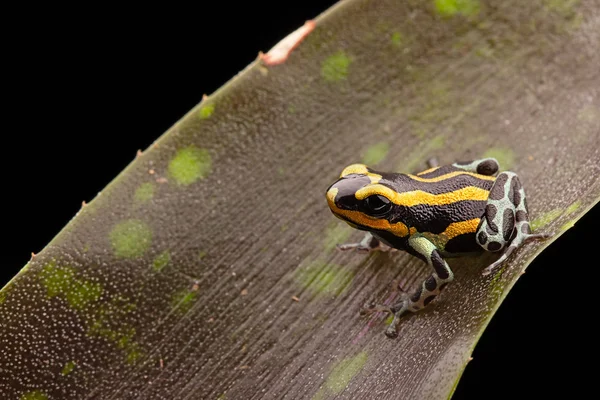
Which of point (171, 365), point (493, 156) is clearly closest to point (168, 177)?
point (171, 365)

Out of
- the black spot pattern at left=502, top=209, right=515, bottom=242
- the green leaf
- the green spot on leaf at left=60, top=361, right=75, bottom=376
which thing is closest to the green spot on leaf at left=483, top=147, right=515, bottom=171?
the green leaf

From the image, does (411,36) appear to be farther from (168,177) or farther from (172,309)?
(172,309)

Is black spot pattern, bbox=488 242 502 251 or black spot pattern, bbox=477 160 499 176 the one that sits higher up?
black spot pattern, bbox=477 160 499 176

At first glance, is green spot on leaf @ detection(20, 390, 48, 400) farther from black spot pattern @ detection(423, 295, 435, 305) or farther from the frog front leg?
black spot pattern @ detection(423, 295, 435, 305)

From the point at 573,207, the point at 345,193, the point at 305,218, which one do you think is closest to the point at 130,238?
the point at 305,218

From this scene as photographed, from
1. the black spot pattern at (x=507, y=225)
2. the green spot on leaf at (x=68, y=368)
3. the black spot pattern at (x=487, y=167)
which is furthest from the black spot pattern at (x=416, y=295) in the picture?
the green spot on leaf at (x=68, y=368)
